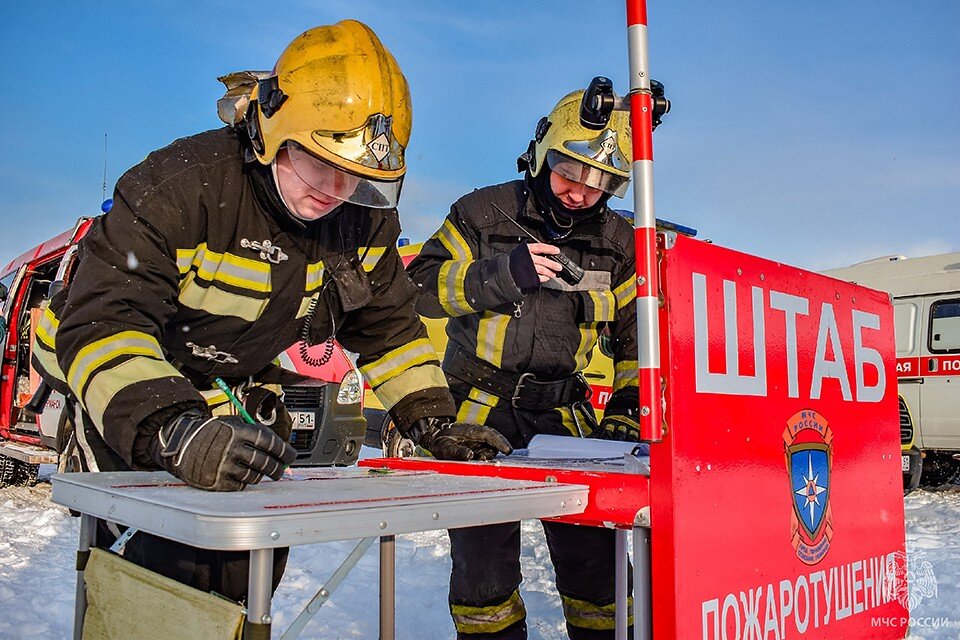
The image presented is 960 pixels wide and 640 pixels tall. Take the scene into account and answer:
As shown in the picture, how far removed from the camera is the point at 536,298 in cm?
290

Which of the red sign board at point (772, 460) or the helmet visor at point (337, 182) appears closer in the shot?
the red sign board at point (772, 460)

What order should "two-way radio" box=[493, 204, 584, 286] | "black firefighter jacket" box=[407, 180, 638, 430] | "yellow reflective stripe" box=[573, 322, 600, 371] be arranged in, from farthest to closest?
"yellow reflective stripe" box=[573, 322, 600, 371] → "black firefighter jacket" box=[407, 180, 638, 430] → "two-way radio" box=[493, 204, 584, 286]

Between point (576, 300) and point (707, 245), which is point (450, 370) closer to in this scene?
point (576, 300)

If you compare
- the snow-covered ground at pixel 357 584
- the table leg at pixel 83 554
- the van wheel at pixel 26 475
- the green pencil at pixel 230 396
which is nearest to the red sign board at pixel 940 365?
the snow-covered ground at pixel 357 584

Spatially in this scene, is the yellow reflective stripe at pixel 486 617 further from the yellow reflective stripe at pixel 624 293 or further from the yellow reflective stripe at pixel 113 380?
the yellow reflective stripe at pixel 113 380

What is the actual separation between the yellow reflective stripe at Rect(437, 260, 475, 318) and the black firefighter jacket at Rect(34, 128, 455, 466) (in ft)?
0.61

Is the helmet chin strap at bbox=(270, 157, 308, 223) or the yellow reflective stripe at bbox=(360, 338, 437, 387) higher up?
the helmet chin strap at bbox=(270, 157, 308, 223)

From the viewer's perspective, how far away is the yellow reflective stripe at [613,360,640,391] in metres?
2.98

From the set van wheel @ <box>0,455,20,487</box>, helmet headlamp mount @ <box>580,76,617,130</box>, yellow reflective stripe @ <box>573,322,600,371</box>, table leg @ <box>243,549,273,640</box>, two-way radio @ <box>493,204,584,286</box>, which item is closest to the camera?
table leg @ <box>243,549,273,640</box>

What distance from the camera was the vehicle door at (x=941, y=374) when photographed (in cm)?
872

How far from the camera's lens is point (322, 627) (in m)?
3.88

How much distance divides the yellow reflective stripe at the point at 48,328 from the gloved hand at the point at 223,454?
3.12 feet

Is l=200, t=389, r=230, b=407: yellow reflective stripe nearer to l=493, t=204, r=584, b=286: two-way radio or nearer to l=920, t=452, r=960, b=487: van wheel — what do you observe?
l=493, t=204, r=584, b=286: two-way radio

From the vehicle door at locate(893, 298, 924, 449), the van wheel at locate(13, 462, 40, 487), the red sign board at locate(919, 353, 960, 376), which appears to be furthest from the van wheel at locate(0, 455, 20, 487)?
the red sign board at locate(919, 353, 960, 376)
